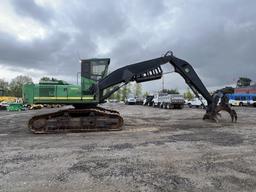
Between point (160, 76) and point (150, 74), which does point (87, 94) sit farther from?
point (160, 76)

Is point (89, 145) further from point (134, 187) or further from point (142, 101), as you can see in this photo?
point (142, 101)

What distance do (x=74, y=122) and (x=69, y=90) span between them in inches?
70.2

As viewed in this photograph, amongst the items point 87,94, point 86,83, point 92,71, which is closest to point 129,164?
point 87,94

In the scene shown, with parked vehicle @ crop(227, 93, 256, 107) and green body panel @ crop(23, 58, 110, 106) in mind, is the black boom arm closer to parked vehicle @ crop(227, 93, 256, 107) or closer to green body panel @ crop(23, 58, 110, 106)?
green body panel @ crop(23, 58, 110, 106)

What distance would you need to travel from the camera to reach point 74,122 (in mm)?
15445

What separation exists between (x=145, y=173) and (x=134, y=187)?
104cm

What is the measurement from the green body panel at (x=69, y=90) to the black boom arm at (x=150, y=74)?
0.51 metres

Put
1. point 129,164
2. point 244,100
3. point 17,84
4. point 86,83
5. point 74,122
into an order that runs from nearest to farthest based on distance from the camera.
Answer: point 129,164 < point 74,122 < point 86,83 < point 244,100 < point 17,84

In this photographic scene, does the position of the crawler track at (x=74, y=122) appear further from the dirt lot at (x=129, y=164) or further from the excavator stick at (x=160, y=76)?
the dirt lot at (x=129, y=164)

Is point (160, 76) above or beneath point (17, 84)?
beneath

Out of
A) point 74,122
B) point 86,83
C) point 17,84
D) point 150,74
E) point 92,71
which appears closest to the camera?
point 74,122

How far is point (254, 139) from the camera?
478 inches

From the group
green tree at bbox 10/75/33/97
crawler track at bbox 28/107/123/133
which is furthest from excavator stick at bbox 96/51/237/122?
green tree at bbox 10/75/33/97

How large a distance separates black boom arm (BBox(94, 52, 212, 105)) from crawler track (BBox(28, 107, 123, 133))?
1388mm
